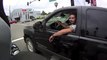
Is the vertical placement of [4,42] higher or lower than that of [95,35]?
higher

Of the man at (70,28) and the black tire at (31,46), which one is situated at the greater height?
the man at (70,28)

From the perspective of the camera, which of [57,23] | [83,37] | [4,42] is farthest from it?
[57,23]

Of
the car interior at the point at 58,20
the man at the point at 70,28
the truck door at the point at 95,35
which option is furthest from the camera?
the car interior at the point at 58,20

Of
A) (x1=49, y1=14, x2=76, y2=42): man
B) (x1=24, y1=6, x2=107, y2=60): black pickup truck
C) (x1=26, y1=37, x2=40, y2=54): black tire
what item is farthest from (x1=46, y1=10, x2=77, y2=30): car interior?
(x1=26, y1=37, x2=40, y2=54): black tire

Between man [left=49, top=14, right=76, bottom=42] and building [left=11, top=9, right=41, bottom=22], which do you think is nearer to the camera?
man [left=49, top=14, right=76, bottom=42]

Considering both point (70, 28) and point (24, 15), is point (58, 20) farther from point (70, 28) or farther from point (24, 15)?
point (24, 15)

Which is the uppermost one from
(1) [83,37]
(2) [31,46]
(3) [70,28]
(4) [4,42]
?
(4) [4,42]

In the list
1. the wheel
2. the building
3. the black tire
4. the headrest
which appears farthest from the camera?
the building

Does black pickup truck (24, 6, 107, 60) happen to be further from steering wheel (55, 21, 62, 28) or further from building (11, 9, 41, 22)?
building (11, 9, 41, 22)

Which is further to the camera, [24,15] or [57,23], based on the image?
[24,15]

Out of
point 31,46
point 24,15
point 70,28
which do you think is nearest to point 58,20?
A: point 70,28

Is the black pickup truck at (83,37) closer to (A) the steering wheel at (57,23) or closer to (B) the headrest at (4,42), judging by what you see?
(A) the steering wheel at (57,23)

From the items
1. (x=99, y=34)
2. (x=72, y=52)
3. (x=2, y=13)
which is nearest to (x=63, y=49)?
(x=72, y=52)

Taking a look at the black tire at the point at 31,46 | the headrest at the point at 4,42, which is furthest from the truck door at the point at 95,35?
the headrest at the point at 4,42
